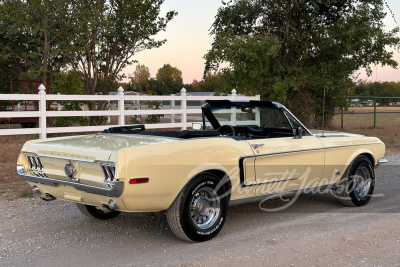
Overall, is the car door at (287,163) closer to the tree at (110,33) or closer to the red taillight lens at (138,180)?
the red taillight lens at (138,180)

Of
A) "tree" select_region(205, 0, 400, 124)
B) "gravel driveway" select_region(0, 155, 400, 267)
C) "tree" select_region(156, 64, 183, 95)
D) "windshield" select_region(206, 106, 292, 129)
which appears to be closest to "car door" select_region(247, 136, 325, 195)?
"windshield" select_region(206, 106, 292, 129)

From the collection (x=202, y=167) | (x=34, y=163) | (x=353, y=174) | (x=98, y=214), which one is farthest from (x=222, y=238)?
(x=353, y=174)

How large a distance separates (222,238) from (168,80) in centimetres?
7591

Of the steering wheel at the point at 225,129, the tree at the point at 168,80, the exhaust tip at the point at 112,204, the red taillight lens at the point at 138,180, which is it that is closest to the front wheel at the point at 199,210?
the red taillight lens at the point at 138,180

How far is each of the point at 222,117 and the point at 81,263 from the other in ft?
9.51

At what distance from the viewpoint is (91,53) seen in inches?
856

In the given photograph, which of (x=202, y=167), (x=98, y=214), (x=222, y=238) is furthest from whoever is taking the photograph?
(x=98, y=214)

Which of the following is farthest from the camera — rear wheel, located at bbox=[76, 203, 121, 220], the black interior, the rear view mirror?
the rear view mirror

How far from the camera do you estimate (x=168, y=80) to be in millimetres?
80500

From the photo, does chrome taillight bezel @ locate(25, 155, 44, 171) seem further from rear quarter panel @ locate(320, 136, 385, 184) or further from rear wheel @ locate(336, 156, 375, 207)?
rear wheel @ locate(336, 156, 375, 207)

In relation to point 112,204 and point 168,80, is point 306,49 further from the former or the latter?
point 168,80

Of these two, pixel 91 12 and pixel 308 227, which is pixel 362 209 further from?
pixel 91 12

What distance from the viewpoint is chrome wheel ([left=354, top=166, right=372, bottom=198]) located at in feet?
22.9

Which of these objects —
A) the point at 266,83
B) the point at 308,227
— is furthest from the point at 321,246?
the point at 266,83
